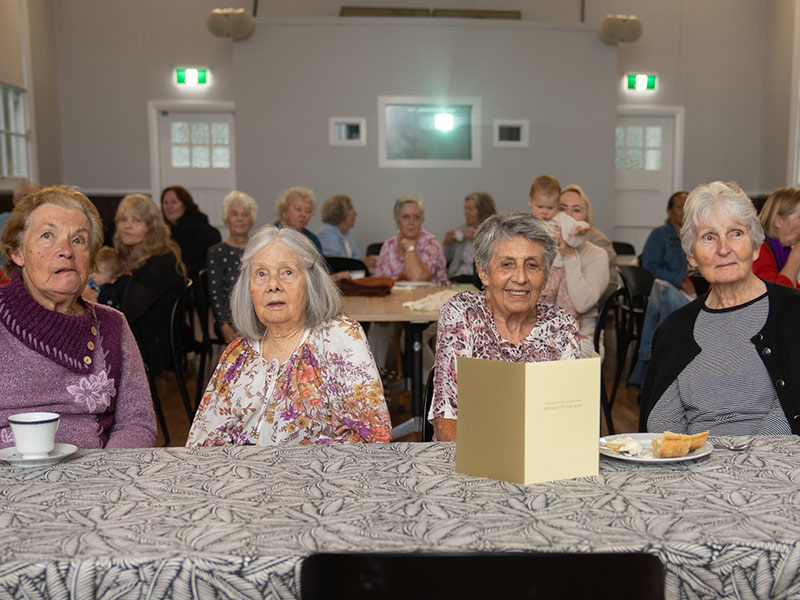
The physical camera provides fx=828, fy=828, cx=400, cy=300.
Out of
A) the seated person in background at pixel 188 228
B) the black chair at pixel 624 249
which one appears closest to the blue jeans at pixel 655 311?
the seated person in background at pixel 188 228

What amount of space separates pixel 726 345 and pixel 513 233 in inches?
25.9

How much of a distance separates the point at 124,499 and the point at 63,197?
108 cm

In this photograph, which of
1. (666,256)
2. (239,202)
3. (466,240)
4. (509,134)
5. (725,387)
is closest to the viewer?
(725,387)

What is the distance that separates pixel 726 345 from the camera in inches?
88.4

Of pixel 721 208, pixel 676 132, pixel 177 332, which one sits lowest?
pixel 177 332

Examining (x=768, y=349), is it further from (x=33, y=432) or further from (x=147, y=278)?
(x=147, y=278)

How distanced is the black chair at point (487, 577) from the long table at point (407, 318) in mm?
2977

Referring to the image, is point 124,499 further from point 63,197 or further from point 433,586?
point 63,197

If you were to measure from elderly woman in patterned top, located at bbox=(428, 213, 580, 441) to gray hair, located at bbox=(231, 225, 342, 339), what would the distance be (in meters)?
0.33

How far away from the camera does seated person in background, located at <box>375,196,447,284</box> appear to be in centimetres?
600

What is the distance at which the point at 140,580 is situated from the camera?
1142 millimetres

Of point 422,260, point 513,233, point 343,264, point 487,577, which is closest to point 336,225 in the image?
point 422,260

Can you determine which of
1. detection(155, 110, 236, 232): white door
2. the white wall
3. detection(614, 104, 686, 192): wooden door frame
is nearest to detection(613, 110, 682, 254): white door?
detection(614, 104, 686, 192): wooden door frame

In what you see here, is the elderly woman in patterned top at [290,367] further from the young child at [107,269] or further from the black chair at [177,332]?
the young child at [107,269]
